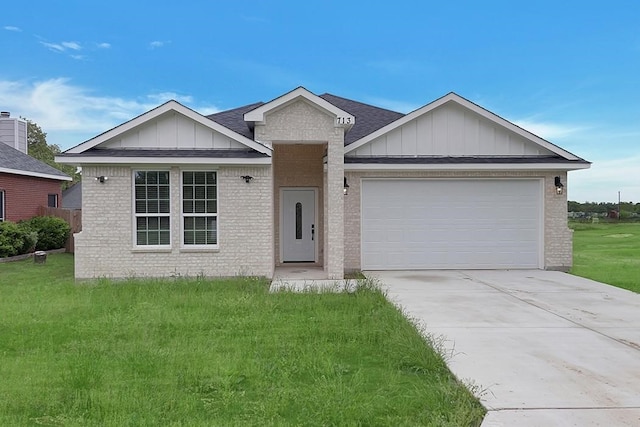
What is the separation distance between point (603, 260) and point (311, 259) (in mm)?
9926

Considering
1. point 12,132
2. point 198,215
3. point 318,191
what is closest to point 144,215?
point 198,215

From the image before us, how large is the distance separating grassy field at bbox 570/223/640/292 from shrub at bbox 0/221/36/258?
59.8ft

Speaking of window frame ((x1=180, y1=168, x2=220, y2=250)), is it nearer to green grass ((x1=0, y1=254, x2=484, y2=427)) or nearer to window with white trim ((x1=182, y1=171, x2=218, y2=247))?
window with white trim ((x1=182, y1=171, x2=218, y2=247))

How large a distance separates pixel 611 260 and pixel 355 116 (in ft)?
32.5

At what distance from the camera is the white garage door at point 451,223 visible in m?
13.8

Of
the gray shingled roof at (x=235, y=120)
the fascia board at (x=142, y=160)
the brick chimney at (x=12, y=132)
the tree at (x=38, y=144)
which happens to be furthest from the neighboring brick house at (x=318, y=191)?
the tree at (x=38, y=144)

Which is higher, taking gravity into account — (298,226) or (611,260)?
(298,226)

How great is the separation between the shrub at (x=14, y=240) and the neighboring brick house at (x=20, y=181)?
2479 mm

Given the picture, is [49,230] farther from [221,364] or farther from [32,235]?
[221,364]

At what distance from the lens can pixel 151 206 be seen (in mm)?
12000

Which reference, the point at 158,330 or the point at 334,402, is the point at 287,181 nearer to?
the point at 158,330

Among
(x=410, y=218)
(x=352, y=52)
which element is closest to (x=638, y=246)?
(x=410, y=218)

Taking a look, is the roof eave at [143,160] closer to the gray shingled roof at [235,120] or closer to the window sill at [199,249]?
the gray shingled roof at [235,120]

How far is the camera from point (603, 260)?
16.6 m
